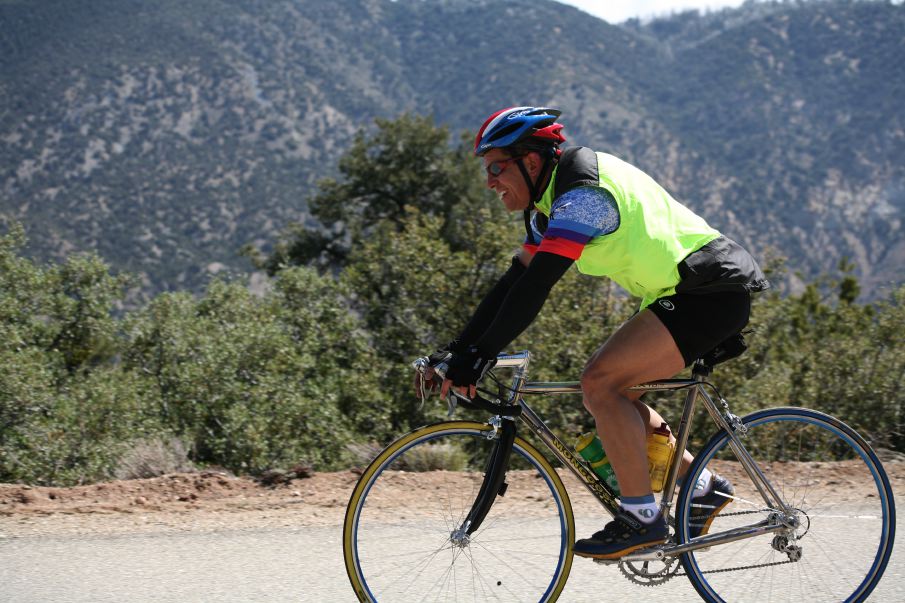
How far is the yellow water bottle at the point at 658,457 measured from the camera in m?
3.34

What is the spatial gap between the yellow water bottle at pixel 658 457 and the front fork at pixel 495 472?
1.83 ft

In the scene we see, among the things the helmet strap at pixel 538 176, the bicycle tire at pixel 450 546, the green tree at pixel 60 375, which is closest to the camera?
the helmet strap at pixel 538 176

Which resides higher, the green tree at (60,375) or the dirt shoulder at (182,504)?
the dirt shoulder at (182,504)

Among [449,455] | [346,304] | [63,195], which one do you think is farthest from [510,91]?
[449,455]

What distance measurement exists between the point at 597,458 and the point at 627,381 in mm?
365

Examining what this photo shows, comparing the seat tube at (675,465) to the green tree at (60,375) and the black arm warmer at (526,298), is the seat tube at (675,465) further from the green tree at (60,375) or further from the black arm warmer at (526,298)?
the green tree at (60,375)

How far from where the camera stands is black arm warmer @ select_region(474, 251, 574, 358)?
9.53 feet

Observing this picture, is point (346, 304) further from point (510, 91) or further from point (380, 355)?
point (510, 91)

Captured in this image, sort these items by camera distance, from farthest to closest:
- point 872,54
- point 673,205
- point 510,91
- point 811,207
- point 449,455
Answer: point 872,54 < point 510,91 < point 811,207 < point 449,455 < point 673,205

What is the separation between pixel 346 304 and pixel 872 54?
169848 mm

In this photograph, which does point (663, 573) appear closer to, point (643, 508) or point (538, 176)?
point (643, 508)

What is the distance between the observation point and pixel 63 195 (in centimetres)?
9469

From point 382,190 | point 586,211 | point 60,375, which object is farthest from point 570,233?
point 382,190

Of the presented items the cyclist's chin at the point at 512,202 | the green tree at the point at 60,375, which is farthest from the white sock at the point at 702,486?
the green tree at the point at 60,375
